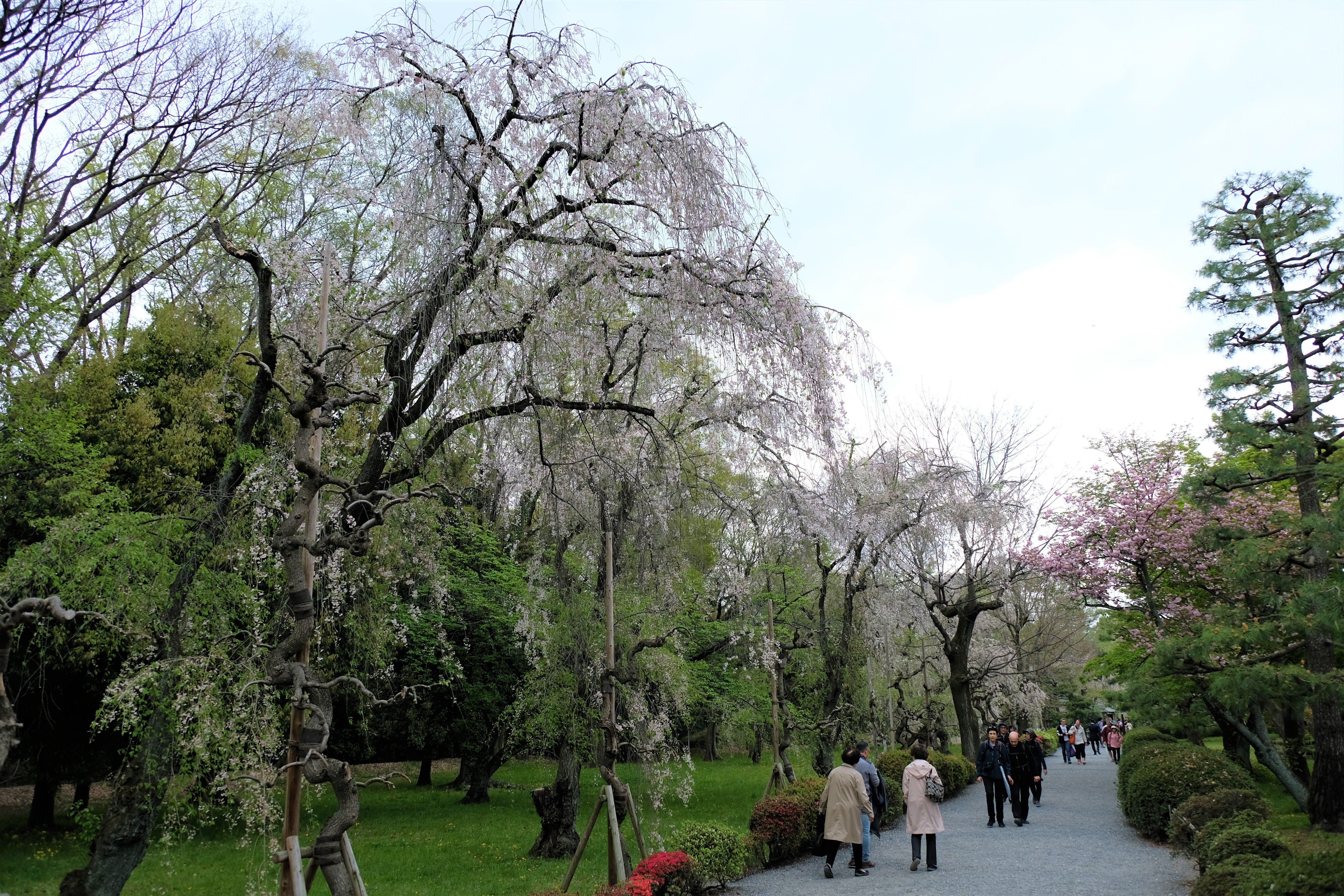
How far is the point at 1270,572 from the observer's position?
10602 mm

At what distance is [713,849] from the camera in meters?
8.70

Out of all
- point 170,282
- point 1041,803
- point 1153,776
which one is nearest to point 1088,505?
point 1041,803

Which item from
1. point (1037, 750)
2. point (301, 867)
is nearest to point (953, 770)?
point (1037, 750)

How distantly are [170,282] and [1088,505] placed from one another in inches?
717

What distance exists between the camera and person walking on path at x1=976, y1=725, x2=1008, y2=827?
13.2 metres

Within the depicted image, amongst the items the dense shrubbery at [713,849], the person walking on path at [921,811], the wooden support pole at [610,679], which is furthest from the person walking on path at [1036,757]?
→ the wooden support pole at [610,679]

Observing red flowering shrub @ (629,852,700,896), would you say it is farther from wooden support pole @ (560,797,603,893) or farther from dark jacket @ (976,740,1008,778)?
dark jacket @ (976,740,1008,778)

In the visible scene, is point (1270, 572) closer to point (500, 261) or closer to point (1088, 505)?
point (1088, 505)

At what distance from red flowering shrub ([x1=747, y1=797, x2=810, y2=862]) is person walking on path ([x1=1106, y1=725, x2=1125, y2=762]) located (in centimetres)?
2295

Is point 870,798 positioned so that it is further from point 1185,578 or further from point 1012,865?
point 1185,578

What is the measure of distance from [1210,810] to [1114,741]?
23113 mm

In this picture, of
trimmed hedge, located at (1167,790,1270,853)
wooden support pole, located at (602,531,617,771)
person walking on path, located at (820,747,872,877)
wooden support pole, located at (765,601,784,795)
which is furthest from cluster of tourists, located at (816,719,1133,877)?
wooden support pole, located at (602,531,617,771)

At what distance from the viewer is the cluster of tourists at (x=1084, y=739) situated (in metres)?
29.6

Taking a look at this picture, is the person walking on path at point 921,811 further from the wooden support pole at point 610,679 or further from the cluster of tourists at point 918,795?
the wooden support pole at point 610,679
